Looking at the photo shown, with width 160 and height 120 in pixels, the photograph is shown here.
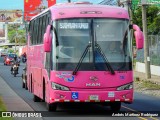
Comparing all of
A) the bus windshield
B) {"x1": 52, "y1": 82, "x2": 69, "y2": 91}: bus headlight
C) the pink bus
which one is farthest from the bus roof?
{"x1": 52, "y1": 82, "x2": 69, "y2": 91}: bus headlight

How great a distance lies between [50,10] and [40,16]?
2.56m

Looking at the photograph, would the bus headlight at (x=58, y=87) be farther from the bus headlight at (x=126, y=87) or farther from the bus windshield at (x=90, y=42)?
the bus headlight at (x=126, y=87)

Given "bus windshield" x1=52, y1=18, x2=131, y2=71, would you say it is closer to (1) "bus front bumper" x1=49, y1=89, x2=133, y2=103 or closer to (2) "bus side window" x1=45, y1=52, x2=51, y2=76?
(2) "bus side window" x1=45, y1=52, x2=51, y2=76

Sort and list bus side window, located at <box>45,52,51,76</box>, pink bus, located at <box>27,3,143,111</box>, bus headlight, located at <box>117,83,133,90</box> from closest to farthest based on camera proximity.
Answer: pink bus, located at <box>27,3,143,111</box>, bus headlight, located at <box>117,83,133,90</box>, bus side window, located at <box>45,52,51,76</box>

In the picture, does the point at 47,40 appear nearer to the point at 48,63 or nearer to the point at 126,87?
the point at 48,63

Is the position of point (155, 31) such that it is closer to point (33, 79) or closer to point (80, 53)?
point (33, 79)

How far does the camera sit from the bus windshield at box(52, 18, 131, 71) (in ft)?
57.3

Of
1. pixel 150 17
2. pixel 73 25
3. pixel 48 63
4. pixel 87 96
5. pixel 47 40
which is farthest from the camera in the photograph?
pixel 150 17

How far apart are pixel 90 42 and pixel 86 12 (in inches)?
39.2

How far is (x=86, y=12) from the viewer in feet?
58.9

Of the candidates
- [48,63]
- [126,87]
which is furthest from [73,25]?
[126,87]

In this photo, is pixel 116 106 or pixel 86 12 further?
pixel 116 106

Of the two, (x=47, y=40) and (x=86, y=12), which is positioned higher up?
(x=86, y=12)

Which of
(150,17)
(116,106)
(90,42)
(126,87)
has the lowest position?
(116,106)
